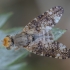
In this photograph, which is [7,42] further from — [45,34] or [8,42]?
[45,34]

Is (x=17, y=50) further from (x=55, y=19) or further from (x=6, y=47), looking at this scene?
(x=55, y=19)

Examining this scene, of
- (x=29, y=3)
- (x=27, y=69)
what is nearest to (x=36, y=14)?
(x=29, y=3)

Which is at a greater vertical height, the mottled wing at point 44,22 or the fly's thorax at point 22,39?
the mottled wing at point 44,22

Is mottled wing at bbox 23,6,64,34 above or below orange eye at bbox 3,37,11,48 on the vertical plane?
above

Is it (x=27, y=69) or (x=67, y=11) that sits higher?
(x=67, y=11)

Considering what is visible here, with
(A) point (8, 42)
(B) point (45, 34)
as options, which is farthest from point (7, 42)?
(B) point (45, 34)
